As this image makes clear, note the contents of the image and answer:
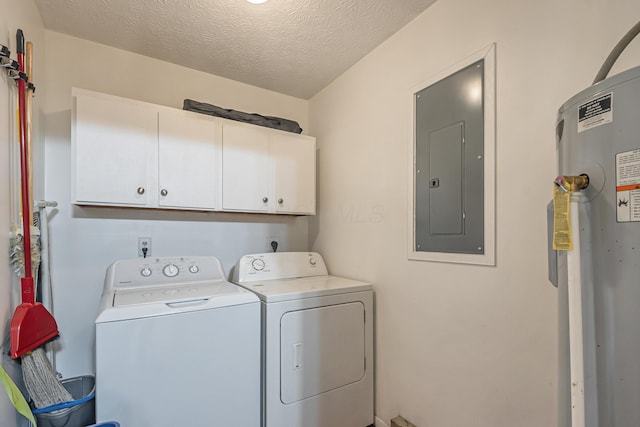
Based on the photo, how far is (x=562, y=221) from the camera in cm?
71

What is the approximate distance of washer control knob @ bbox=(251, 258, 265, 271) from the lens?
2076 millimetres

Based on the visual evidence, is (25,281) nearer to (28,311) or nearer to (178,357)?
(28,311)

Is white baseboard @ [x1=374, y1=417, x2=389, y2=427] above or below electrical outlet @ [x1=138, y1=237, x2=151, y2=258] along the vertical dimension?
below

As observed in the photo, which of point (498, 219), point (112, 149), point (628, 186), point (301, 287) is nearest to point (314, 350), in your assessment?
point (301, 287)

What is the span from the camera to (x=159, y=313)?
52.7 inches

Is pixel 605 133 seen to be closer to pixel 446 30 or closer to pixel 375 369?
pixel 446 30

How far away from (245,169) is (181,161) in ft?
1.36

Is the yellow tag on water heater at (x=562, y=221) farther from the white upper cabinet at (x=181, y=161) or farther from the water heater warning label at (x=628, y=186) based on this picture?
the white upper cabinet at (x=181, y=161)

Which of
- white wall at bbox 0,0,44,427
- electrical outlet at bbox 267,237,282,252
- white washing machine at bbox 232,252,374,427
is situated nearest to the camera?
white wall at bbox 0,0,44,427

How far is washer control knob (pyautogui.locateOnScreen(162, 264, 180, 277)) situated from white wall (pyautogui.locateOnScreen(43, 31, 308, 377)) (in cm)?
29

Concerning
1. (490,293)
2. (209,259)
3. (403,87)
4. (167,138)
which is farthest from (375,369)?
(167,138)

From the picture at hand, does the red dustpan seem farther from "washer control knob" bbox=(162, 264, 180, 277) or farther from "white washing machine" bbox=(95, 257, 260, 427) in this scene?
"washer control knob" bbox=(162, 264, 180, 277)

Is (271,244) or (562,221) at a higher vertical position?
(562,221)

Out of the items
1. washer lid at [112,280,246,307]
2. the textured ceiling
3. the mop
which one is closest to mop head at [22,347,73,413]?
the mop
